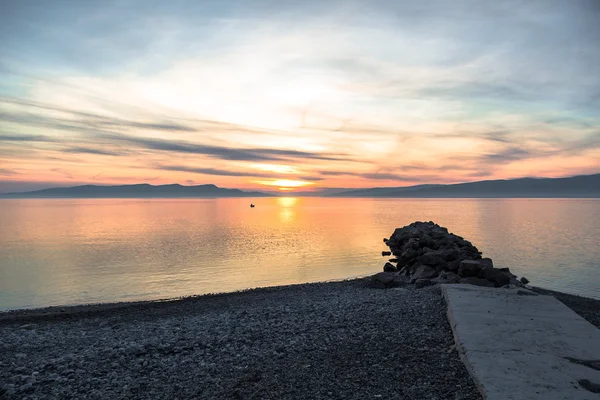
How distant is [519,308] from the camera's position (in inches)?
444

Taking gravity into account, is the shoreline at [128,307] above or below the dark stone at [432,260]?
below

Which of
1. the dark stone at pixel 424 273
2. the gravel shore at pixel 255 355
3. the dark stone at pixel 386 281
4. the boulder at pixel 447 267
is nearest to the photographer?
the gravel shore at pixel 255 355

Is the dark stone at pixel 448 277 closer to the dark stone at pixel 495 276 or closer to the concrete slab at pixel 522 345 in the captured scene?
the dark stone at pixel 495 276

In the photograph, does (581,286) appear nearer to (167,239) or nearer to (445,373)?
(445,373)

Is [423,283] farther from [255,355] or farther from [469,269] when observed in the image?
[255,355]

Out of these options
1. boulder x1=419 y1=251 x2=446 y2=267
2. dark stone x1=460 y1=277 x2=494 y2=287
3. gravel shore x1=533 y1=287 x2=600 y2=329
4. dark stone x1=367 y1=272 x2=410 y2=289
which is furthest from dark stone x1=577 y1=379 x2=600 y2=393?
boulder x1=419 y1=251 x2=446 y2=267

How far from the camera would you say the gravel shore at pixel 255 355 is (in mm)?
7793

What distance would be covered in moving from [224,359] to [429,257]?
13.2m

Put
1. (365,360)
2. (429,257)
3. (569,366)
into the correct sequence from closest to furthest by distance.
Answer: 1. (569,366)
2. (365,360)
3. (429,257)

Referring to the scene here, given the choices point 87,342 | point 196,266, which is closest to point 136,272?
point 196,266

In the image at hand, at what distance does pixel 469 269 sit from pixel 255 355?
33.7 ft

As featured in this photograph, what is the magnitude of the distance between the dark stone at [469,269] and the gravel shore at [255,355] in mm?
2312

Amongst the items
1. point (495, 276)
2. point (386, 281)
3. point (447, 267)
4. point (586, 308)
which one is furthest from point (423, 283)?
point (586, 308)

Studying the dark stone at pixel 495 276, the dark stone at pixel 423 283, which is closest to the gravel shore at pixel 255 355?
the dark stone at pixel 423 283
